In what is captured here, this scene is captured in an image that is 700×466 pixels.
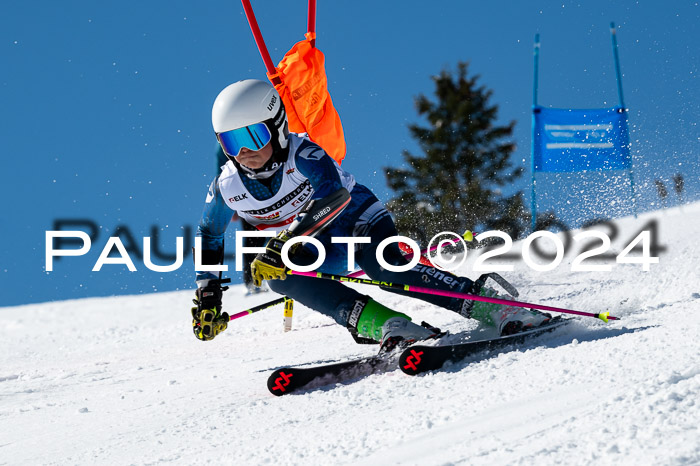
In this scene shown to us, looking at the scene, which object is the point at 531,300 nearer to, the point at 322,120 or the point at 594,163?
the point at 322,120

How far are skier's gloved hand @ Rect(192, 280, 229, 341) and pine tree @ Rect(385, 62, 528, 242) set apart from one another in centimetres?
1474

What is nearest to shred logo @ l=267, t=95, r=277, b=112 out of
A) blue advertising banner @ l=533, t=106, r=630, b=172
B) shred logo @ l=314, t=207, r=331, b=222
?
shred logo @ l=314, t=207, r=331, b=222

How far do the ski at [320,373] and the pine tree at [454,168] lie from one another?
49.9 ft

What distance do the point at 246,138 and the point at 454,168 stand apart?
64.0 ft

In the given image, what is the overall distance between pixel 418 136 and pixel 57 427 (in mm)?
20522

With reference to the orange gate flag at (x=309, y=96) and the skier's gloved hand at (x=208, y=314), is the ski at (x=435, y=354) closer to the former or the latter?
the skier's gloved hand at (x=208, y=314)

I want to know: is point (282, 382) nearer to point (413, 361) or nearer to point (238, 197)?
point (413, 361)

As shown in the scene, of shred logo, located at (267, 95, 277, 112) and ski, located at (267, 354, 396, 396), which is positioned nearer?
ski, located at (267, 354, 396, 396)

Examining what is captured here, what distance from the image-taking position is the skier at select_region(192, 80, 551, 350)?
3.37 metres

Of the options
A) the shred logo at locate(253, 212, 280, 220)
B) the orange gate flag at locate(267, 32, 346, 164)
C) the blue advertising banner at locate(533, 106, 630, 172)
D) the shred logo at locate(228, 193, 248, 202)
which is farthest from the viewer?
the blue advertising banner at locate(533, 106, 630, 172)

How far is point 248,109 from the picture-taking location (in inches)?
135

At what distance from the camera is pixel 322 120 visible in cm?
561

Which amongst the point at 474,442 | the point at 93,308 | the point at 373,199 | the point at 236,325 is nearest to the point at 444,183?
the point at 93,308

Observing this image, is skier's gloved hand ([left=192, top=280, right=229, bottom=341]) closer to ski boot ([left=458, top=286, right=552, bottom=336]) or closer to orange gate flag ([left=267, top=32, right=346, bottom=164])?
ski boot ([left=458, top=286, right=552, bottom=336])
